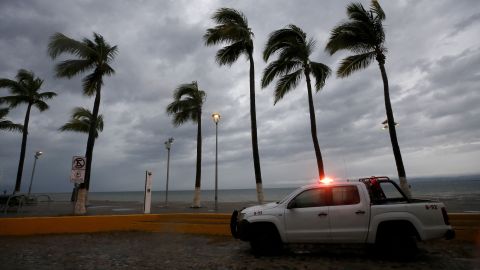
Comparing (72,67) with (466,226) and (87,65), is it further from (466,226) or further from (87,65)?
(466,226)

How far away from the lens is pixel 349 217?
7.07 meters

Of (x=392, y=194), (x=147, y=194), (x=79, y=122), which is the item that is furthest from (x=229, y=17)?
(x=392, y=194)

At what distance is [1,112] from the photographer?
28.8 metres

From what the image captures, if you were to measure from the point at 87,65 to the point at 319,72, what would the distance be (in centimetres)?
1390

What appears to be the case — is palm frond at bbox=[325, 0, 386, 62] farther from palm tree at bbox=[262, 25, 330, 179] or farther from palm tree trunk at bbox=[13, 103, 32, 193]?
palm tree trunk at bbox=[13, 103, 32, 193]

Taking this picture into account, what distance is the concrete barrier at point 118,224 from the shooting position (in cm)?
1149

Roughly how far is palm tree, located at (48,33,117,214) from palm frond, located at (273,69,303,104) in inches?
403

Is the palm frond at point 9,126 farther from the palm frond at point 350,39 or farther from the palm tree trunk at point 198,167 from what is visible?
the palm frond at point 350,39

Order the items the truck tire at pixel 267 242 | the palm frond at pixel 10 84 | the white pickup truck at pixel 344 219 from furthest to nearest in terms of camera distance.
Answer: the palm frond at pixel 10 84, the truck tire at pixel 267 242, the white pickup truck at pixel 344 219

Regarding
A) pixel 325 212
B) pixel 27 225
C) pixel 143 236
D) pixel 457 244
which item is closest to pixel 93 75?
pixel 27 225

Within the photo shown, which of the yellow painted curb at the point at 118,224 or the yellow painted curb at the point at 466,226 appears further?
the yellow painted curb at the point at 118,224

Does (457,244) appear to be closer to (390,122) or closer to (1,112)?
(390,122)

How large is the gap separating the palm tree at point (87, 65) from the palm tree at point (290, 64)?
9647 mm

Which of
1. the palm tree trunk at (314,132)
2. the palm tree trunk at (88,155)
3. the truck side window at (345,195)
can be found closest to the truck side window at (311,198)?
the truck side window at (345,195)
